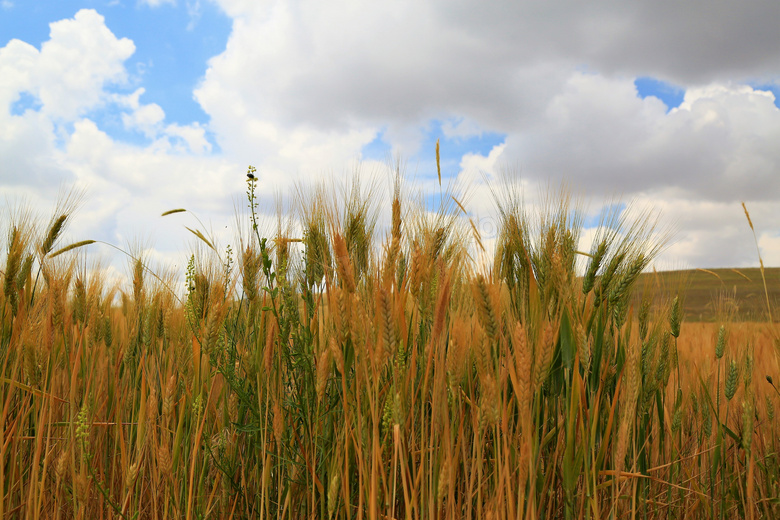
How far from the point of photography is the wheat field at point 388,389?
1.15 metres

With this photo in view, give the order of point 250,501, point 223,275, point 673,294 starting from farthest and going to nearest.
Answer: point 673,294, point 223,275, point 250,501

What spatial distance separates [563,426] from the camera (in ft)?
4.65

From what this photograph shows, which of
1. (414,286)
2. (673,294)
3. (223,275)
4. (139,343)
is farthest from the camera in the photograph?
(139,343)

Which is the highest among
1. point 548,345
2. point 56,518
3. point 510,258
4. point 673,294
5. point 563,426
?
point 510,258

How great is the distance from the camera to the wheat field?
1150mm

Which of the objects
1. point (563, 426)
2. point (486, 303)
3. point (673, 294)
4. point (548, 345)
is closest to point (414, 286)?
point (486, 303)

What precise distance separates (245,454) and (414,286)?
881 millimetres

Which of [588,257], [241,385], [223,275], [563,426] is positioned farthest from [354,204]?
[563,426]

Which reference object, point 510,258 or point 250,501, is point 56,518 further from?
point 510,258

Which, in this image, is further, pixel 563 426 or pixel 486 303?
pixel 563 426

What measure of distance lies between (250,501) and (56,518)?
688 mm

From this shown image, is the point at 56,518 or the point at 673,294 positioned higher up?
the point at 673,294

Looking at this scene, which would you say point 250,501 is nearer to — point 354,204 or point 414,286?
point 414,286

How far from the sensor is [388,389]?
1325 mm
